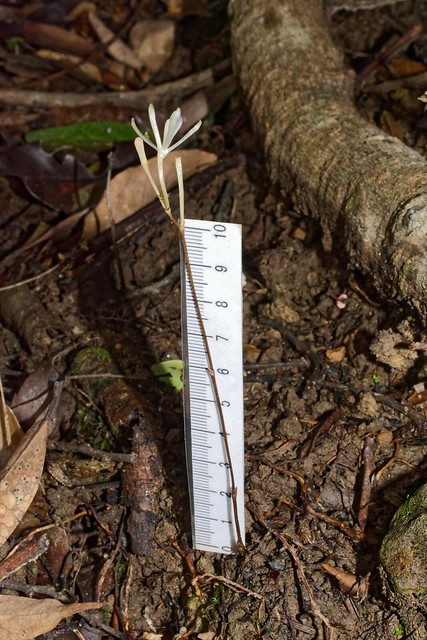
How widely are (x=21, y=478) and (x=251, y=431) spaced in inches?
29.5

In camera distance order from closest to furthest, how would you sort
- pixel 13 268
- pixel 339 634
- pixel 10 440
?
pixel 339 634 < pixel 10 440 < pixel 13 268

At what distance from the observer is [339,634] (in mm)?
2006

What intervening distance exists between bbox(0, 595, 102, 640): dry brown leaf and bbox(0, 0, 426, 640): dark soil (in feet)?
0.43

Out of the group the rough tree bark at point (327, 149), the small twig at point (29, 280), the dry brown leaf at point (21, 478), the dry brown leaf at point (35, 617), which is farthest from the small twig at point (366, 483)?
the small twig at point (29, 280)

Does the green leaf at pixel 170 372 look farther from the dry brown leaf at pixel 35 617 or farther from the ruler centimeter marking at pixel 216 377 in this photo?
the dry brown leaf at pixel 35 617

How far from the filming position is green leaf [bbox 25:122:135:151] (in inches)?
139

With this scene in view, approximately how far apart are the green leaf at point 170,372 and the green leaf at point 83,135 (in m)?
1.39

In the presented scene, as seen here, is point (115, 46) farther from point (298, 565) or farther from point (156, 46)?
point (298, 565)

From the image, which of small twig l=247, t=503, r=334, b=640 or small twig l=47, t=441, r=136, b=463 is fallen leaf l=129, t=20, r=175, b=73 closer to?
small twig l=47, t=441, r=136, b=463

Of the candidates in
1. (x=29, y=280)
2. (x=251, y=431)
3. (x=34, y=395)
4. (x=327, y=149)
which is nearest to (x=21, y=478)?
(x=34, y=395)

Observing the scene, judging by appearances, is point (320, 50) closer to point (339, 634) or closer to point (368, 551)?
point (368, 551)

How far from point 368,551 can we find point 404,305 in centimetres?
81

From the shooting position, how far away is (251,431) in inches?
95.0

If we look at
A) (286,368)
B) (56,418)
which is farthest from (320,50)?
(56,418)
